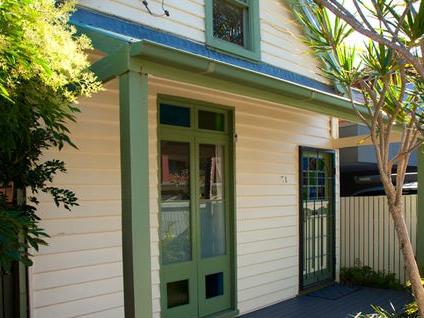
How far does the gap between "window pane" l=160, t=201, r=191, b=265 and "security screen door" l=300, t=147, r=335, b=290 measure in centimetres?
236

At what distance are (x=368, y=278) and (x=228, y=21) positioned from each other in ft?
15.8

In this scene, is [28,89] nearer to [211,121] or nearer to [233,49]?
[211,121]

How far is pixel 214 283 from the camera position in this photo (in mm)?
5641

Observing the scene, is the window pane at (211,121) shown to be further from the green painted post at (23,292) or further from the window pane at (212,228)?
the green painted post at (23,292)

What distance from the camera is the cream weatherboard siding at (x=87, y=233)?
159 inches

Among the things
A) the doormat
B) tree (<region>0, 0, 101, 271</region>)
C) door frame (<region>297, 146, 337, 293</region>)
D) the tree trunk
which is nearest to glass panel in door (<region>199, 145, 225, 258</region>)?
door frame (<region>297, 146, 337, 293</region>)

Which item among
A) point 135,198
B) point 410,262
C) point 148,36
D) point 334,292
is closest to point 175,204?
point 148,36

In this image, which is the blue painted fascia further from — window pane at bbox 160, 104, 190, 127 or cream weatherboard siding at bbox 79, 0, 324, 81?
window pane at bbox 160, 104, 190, 127

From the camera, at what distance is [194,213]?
17.5 feet

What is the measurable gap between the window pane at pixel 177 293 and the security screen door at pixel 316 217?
240cm

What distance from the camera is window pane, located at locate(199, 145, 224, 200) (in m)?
5.54

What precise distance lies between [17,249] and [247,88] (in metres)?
2.49

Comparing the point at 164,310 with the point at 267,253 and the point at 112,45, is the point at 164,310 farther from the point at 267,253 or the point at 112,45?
the point at 112,45

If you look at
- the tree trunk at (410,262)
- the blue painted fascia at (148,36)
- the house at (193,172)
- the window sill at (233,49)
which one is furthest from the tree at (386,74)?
the window sill at (233,49)
